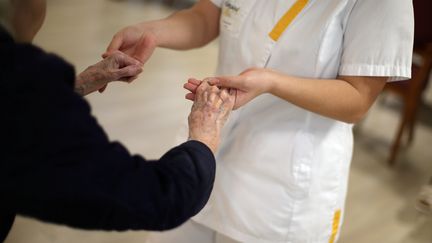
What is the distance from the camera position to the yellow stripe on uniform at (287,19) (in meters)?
0.94

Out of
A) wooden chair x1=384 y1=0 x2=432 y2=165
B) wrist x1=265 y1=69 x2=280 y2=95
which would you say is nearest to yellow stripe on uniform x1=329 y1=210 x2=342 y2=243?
wrist x1=265 y1=69 x2=280 y2=95

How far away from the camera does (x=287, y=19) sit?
3.11 ft

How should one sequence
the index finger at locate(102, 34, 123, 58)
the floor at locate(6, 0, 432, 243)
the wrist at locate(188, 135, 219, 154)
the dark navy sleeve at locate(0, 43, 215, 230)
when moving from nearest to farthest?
the dark navy sleeve at locate(0, 43, 215, 230) → the wrist at locate(188, 135, 219, 154) → the index finger at locate(102, 34, 123, 58) → the floor at locate(6, 0, 432, 243)

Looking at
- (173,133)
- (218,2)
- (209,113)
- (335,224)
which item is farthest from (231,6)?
(173,133)

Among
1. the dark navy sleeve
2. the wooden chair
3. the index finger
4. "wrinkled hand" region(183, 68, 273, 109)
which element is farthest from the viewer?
the wooden chair

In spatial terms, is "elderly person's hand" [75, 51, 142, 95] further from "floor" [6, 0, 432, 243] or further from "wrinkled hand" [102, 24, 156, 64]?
"floor" [6, 0, 432, 243]

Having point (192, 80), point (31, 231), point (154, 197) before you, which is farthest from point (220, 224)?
point (31, 231)

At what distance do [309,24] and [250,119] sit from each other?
10.4 inches

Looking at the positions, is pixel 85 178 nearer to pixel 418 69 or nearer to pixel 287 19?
pixel 287 19

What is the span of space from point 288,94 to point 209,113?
0.20m

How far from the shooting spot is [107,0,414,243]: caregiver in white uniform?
34.5 inches

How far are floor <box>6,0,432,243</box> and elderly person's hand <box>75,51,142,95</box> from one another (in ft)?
2.58

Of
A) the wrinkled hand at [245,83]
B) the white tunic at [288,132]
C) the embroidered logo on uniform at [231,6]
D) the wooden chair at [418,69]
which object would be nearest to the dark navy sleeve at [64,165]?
the wrinkled hand at [245,83]

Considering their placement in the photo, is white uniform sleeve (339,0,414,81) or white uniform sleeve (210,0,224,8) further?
white uniform sleeve (210,0,224,8)
